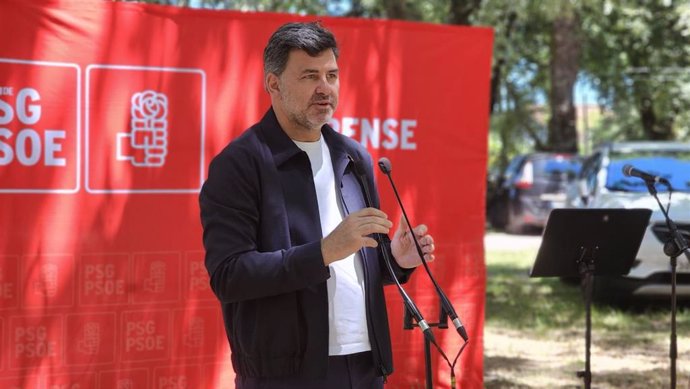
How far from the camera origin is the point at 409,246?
3176 mm

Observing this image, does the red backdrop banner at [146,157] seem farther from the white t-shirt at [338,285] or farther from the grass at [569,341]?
the white t-shirt at [338,285]

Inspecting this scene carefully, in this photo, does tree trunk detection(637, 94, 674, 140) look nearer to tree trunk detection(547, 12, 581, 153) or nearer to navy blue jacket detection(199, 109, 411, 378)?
tree trunk detection(547, 12, 581, 153)

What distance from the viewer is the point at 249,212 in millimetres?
2918

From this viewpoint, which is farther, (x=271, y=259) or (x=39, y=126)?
(x=39, y=126)

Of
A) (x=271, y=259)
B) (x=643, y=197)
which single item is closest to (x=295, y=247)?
(x=271, y=259)

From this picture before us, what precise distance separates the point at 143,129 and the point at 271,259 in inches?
117

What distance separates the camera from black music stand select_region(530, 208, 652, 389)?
5.31m

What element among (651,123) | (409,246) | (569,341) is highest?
(651,123)

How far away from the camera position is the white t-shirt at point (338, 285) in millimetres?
3057

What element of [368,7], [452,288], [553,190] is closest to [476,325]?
[452,288]

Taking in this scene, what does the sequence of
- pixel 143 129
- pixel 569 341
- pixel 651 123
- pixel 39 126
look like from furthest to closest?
pixel 651 123
pixel 569 341
pixel 143 129
pixel 39 126

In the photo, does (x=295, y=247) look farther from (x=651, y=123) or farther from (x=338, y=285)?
(x=651, y=123)

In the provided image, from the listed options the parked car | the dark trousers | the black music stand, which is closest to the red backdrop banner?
the black music stand

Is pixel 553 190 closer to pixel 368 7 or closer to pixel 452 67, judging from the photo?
pixel 368 7
